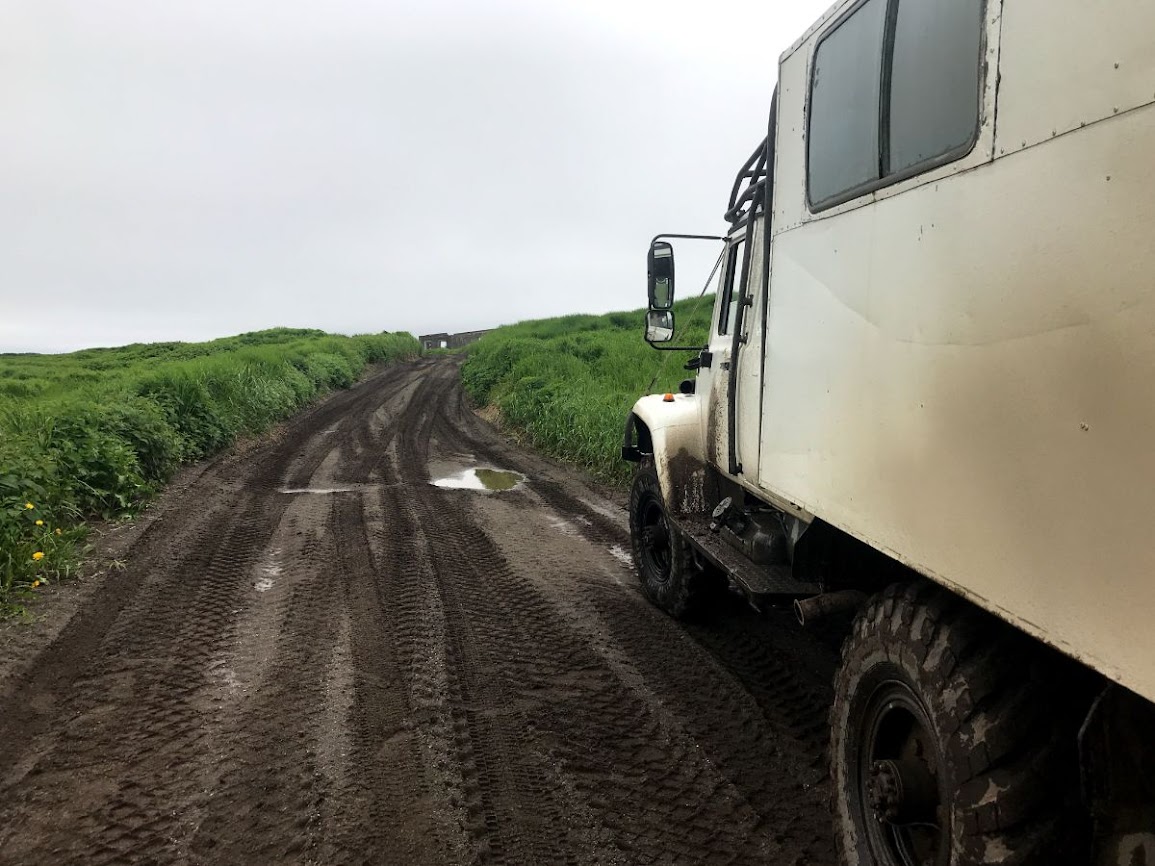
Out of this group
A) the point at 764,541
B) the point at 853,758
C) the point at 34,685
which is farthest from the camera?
the point at 34,685

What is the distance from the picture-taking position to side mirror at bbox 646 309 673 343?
14.0 ft

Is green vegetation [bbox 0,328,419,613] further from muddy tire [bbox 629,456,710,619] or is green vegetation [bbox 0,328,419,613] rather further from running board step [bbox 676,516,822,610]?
running board step [bbox 676,516,822,610]

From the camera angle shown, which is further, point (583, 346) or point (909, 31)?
point (583, 346)

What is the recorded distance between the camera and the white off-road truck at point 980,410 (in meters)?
1.31

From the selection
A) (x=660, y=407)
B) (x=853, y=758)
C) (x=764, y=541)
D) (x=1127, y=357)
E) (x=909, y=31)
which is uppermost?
(x=909, y=31)

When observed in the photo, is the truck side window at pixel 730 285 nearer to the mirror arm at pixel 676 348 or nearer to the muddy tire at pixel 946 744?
the mirror arm at pixel 676 348

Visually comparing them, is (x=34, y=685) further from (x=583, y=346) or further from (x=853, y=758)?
(x=583, y=346)

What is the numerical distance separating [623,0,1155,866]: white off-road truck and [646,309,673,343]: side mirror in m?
1.50

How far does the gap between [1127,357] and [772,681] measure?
2.88 meters

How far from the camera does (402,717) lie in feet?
11.1

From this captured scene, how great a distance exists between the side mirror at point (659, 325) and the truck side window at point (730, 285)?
0.31 m

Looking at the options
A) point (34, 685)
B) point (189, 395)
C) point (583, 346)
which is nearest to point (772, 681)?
point (34, 685)

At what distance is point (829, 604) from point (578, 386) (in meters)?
11.0

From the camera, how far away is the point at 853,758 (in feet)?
7.21
